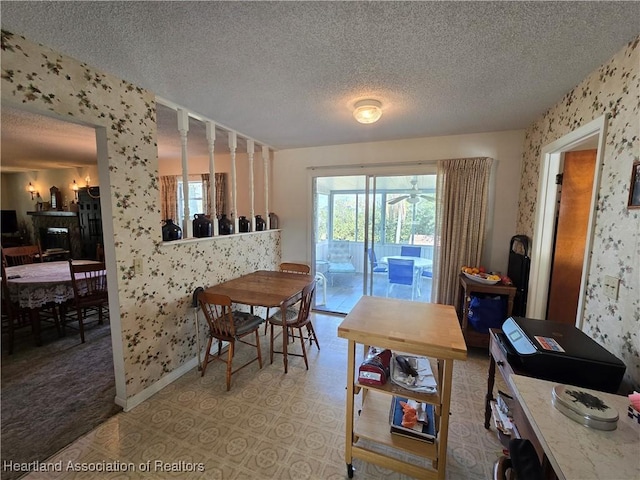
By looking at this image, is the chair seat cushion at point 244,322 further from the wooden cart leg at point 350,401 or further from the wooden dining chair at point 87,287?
the wooden dining chair at point 87,287

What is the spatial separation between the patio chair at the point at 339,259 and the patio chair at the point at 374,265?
11.5 inches

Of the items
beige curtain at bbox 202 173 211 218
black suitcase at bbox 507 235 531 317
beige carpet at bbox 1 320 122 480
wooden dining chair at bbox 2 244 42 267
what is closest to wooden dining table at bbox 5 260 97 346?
beige carpet at bbox 1 320 122 480

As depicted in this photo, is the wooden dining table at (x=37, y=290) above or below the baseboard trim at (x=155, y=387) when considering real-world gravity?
above

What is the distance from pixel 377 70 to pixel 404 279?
8.62ft

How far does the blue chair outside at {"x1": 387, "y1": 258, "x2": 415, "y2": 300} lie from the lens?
356 cm

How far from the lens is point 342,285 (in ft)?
13.6

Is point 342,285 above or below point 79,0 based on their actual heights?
below

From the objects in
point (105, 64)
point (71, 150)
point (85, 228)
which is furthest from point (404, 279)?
point (85, 228)

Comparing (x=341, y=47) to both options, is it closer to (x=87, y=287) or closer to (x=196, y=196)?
(x=87, y=287)

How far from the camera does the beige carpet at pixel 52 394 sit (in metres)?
1.74

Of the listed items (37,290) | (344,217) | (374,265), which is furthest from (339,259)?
(37,290)

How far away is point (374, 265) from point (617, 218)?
2505 mm

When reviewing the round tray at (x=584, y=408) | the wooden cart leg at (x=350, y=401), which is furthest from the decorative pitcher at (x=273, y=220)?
the round tray at (x=584, y=408)

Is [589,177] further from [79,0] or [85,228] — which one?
[85,228]
